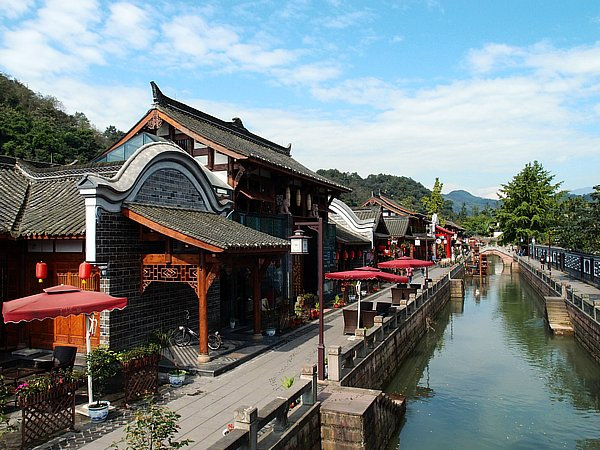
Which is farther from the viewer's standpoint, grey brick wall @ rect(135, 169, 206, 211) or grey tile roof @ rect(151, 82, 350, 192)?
grey tile roof @ rect(151, 82, 350, 192)

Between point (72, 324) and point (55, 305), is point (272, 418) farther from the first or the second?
point (72, 324)

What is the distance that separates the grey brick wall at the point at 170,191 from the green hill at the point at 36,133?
4259 cm

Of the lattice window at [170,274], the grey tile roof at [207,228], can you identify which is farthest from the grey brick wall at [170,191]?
the lattice window at [170,274]

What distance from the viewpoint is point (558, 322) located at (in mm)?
23375

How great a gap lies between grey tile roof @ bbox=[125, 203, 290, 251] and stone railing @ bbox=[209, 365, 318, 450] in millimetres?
3439

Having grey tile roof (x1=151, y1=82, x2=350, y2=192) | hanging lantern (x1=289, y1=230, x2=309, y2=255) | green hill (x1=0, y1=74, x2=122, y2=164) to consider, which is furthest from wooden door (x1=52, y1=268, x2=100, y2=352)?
green hill (x1=0, y1=74, x2=122, y2=164)

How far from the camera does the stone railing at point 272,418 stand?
616 cm

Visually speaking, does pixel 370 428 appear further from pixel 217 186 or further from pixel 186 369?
pixel 217 186

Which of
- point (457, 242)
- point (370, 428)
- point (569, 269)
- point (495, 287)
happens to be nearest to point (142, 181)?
point (370, 428)

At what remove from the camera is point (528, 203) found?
191 ft

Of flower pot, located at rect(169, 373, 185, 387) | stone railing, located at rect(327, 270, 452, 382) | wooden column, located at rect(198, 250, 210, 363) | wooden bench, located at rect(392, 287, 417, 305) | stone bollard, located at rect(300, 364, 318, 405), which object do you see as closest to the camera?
stone bollard, located at rect(300, 364, 318, 405)

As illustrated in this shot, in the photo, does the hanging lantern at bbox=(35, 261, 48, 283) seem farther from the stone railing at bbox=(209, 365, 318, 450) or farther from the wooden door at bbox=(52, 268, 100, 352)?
the stone railing at bbox=(209, 365, 318, 450)

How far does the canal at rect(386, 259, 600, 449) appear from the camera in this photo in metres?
11.5

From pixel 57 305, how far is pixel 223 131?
1380 cm
